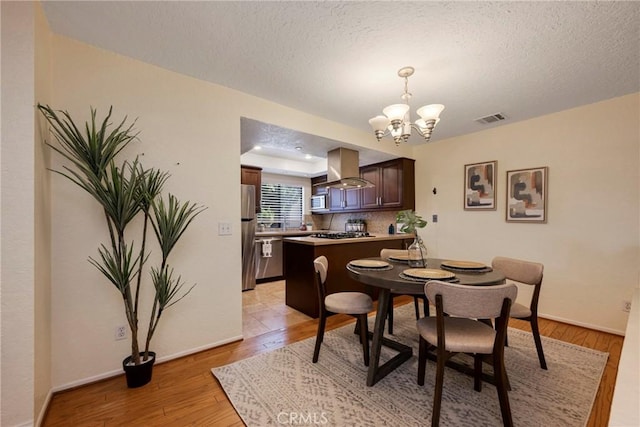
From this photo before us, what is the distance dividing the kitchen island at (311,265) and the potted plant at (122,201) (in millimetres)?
1438

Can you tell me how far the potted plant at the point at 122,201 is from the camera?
160 cm

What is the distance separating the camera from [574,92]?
2516 mm

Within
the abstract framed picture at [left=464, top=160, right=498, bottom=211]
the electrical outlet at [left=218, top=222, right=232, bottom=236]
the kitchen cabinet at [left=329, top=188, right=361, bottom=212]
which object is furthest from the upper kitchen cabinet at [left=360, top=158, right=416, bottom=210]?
the electrical outlet at [left=218, top=222, right=232, bottom=236]

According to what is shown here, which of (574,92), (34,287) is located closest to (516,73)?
(574,92)

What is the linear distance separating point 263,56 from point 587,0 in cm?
205

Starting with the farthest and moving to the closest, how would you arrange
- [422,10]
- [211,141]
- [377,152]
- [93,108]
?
[377,152]
[211,141]
[93,108]
[422,10]

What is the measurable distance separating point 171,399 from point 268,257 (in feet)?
10.3

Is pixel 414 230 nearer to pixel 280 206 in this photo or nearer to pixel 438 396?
pixel 438 396

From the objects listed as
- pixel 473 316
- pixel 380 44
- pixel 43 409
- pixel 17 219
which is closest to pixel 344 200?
pixel 380 44

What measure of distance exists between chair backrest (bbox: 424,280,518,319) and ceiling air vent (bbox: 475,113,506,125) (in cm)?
257

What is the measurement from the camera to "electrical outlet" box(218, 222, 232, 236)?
2.40m

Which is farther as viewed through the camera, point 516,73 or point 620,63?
point 516,73

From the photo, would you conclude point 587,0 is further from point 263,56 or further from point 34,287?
point 34,287

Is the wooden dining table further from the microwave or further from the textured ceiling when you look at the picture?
the microwave
